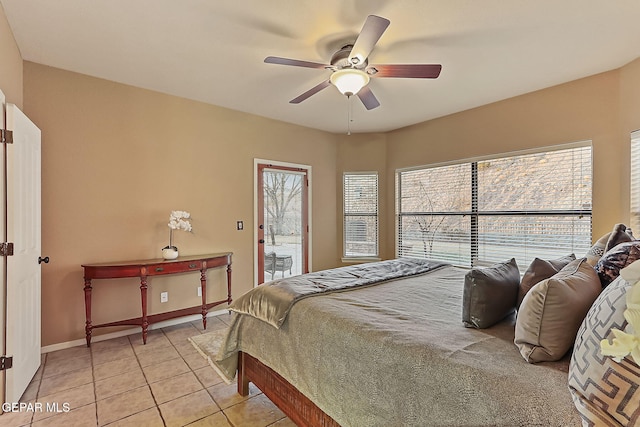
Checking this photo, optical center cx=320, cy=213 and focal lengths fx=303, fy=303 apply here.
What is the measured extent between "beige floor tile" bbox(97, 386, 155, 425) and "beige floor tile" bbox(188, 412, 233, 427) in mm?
404

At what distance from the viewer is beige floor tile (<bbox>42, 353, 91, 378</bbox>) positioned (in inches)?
95.7

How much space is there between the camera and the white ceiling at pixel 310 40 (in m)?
1.97

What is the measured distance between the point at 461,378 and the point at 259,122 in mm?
3817

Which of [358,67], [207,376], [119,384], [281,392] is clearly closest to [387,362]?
[281,392]

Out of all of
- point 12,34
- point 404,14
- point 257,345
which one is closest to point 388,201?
point 404,14

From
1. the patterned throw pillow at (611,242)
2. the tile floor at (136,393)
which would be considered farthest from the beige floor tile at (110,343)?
the patterned throw pillow at (611,242)

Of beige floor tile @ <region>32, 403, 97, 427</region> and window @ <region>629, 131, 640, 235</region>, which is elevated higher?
window @ <region>629, 131, 640, 235</region>

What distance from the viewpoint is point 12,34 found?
7.46 ft

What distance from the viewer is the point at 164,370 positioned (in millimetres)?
2471

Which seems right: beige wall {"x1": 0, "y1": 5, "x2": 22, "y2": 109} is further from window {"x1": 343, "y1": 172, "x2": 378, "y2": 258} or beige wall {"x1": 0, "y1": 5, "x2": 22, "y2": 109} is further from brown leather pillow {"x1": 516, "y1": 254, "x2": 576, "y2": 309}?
window {"x1": 343, "y1": 172, "x2": 378, "y2": 258}

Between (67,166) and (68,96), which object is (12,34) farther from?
(67,166)

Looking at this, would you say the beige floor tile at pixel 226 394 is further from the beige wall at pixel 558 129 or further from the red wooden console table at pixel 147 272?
the beige wall at pixel 558 129

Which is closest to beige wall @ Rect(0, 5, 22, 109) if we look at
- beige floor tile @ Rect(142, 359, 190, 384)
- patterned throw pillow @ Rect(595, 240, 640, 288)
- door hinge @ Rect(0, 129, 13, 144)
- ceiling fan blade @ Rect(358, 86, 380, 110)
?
door hinge @ Rect(0, 129, 13, 144)

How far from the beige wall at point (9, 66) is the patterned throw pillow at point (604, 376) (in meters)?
3.50
